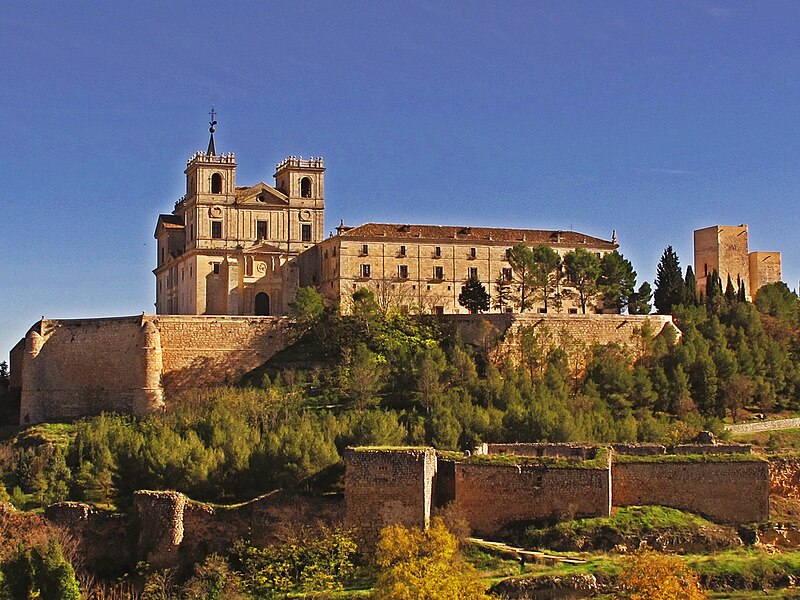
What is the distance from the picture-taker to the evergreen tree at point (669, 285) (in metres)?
57.4

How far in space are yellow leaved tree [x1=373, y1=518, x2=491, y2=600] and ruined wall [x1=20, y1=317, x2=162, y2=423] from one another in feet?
74.6

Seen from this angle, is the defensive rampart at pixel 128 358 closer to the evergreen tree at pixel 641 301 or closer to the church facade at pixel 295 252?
the church facade at pixel 295 252

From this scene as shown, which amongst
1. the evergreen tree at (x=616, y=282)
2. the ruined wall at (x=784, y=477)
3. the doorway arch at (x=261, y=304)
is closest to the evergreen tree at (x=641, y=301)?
the evergreen tree at (x=616, y=282)

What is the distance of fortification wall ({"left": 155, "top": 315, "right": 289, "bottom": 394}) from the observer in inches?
1993

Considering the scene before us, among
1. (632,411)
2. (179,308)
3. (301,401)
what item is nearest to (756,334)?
(632,411)

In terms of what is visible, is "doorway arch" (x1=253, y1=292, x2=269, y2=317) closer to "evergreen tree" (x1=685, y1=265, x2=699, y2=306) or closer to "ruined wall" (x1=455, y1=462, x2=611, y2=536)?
"evergreen tree" (x1=685, y1=265, x2=699, y2=306)

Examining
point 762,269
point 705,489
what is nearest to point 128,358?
point 705,489

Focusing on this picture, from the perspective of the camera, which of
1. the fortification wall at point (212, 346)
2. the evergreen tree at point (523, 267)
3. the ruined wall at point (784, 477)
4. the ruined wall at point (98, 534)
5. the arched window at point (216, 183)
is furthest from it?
the arched window at point (216, 183)

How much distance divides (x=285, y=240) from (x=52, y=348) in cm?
1122

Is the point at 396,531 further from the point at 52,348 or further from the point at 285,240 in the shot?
the point at 285,240

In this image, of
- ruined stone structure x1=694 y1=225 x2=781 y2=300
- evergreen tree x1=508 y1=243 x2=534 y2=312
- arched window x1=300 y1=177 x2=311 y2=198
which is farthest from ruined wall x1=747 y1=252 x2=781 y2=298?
arched window x1=300 y1=177 x2=311 y2=198

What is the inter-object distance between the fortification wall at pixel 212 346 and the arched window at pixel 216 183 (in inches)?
334

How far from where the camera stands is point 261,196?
193 ft

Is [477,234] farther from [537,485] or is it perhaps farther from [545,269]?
[537,485]
